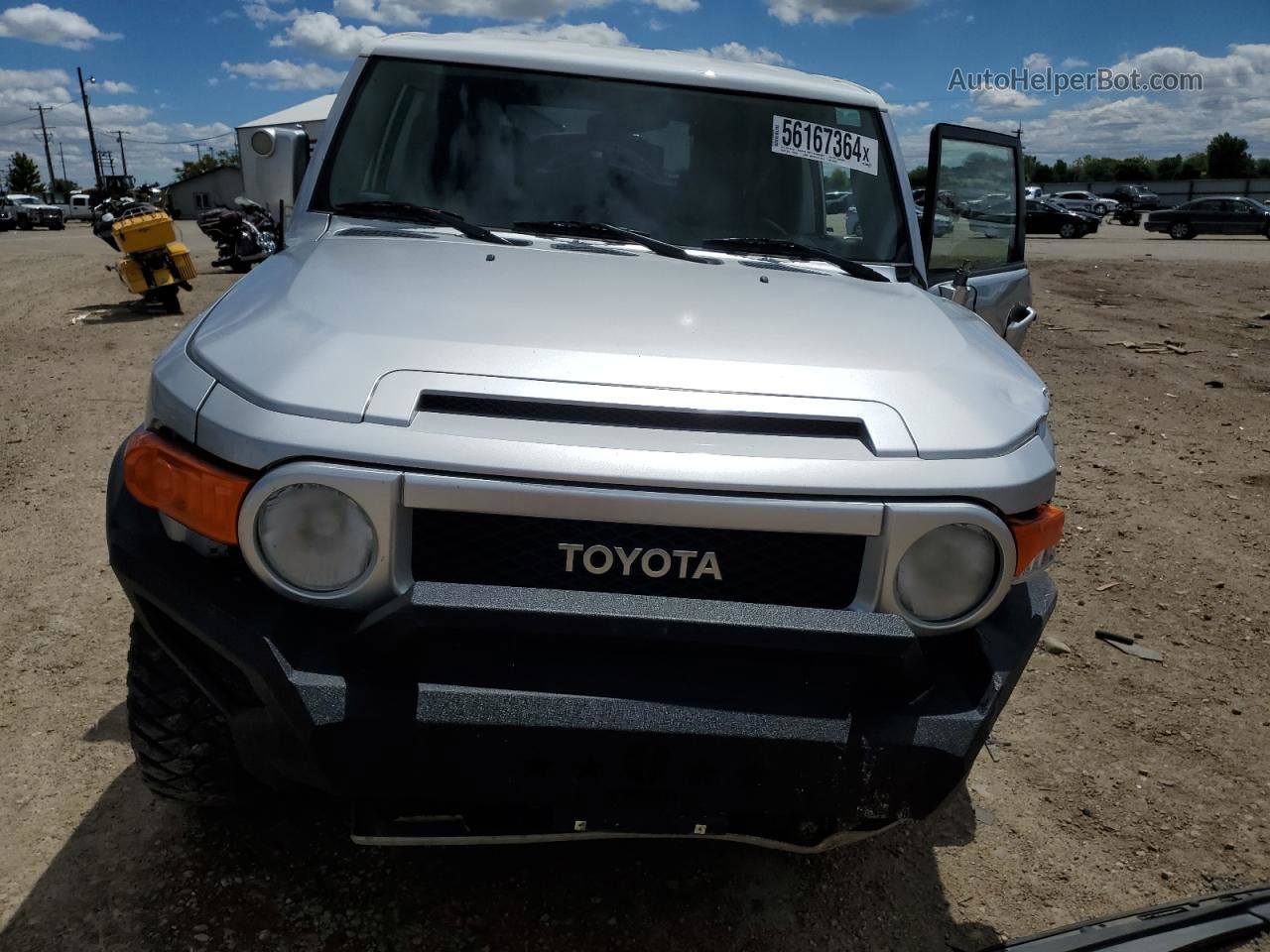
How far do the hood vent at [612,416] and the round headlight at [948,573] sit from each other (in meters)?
0.23

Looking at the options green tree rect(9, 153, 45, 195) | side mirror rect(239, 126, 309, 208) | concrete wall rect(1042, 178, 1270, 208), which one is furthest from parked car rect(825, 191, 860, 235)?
green tree rect(9, 153, 45, 195)

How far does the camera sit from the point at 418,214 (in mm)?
2783

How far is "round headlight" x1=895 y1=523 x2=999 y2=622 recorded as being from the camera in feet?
5.96

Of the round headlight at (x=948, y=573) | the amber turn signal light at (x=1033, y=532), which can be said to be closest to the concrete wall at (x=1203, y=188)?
the amber turn signal light at (x=1033, y=532)

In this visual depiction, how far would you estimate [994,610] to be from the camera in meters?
1.92

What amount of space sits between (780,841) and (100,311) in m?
11.8

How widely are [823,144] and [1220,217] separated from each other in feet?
111

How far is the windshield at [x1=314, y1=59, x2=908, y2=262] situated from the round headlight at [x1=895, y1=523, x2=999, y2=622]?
4.54ft

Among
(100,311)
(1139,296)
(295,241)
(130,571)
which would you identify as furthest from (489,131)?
(1139,296)

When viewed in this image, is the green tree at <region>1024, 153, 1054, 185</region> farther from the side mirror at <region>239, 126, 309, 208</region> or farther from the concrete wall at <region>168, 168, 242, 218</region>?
the side mirror at <region>239, 126, 309, 208</region>

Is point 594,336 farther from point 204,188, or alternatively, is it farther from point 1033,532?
point 204,188

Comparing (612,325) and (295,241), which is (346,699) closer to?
(612,325)

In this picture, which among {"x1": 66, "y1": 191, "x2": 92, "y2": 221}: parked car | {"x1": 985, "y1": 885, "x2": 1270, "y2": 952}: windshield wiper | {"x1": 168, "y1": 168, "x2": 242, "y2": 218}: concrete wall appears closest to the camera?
{"x1": 985, "y1": 885, "x2": 1270, "y2": 952}: windshield wiper

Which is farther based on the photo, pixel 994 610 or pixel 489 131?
pixel 489 131
